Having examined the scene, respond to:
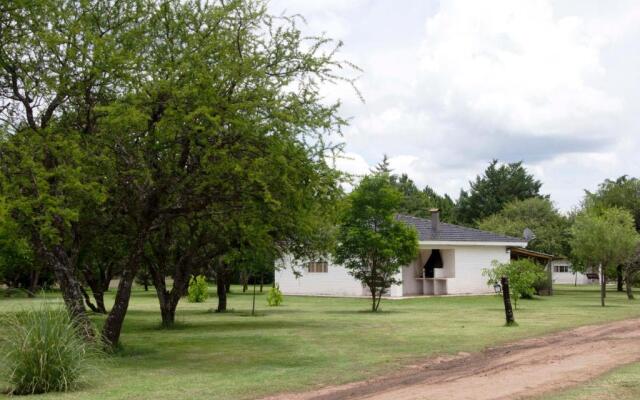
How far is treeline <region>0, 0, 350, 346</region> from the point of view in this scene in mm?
13453

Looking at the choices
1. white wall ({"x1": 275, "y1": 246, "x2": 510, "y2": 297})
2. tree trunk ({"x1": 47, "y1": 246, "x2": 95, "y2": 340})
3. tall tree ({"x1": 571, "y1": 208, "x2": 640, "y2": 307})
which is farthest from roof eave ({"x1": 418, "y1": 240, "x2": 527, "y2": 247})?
tree trunk ({"x1": 47, "y1": 246, "x2": 95, "y2": 340})

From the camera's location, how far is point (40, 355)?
1025 centimetres

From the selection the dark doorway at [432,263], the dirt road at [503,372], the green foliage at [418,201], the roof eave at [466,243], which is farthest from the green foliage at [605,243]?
the green foliage at [418,201]

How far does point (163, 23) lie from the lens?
48.9 feet

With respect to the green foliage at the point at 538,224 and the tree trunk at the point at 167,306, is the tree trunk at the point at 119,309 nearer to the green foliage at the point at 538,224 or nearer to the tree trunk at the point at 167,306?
the tree trunk at the point at 167,306

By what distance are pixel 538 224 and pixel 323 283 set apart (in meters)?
23.3

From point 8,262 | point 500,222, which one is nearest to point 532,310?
point 8,262

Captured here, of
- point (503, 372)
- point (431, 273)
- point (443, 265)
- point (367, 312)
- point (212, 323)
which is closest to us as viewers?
point (503, 372)

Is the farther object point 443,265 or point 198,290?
point 443,265

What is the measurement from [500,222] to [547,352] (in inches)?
1964

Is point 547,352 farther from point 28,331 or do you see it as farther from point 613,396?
point 28,331

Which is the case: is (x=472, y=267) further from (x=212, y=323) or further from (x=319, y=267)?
(x=212, y=323)

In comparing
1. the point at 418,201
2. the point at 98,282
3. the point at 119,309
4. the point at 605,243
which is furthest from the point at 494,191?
the point at 119,309

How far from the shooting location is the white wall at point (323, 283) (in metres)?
43.6
